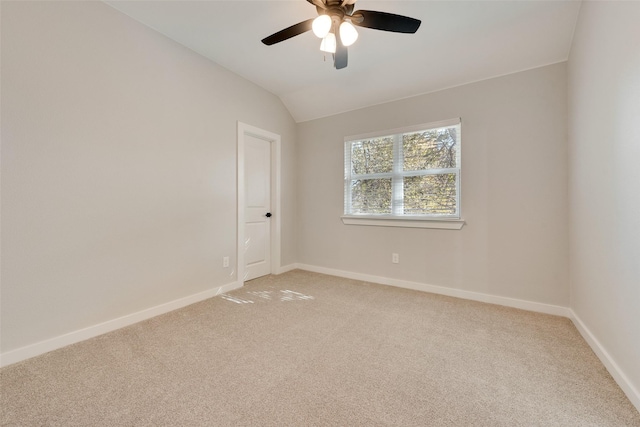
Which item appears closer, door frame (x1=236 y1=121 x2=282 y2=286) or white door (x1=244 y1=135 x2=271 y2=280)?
door frame (x1=236 y1=121 x2=282 y2=286)

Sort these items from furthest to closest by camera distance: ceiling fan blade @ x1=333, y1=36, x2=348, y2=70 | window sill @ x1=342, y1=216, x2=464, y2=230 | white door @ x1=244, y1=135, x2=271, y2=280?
1. white door @ x1=244, y1=135, x2=271, y2=280
2. window sill @ x1=342, y1=216, x2=464, y2=230
3. ceiling fan blade @ x1=333, y1=36, x2=348, y2=70

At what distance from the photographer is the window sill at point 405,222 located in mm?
2926

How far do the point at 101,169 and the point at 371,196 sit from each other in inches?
114

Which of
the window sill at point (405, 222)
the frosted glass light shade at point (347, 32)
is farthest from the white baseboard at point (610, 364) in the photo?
the frosted glass light shade at point (347, 32)

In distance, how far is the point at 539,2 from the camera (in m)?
2.04

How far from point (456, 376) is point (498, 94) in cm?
271

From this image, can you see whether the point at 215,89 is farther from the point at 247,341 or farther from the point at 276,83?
the point at 247,341

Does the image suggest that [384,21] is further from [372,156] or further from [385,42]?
[372,156]

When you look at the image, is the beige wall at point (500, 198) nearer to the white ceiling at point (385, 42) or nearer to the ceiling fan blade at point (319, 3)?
the white ceiling at point (385, 42)

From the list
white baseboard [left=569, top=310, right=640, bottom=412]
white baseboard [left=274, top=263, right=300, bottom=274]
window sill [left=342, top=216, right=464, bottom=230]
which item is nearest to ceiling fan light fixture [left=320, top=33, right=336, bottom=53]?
window sill [left=342, top=216, right=464, bottom=230]

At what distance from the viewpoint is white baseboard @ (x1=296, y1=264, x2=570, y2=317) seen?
2480mm

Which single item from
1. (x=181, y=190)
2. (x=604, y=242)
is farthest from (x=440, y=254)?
(x=181, y=190)

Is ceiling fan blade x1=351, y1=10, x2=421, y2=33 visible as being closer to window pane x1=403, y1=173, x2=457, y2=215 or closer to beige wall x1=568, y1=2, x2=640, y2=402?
beige wall x1=568, y1=2, x2=640, y2=402

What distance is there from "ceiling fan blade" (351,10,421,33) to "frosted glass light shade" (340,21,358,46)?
0.08 meters
